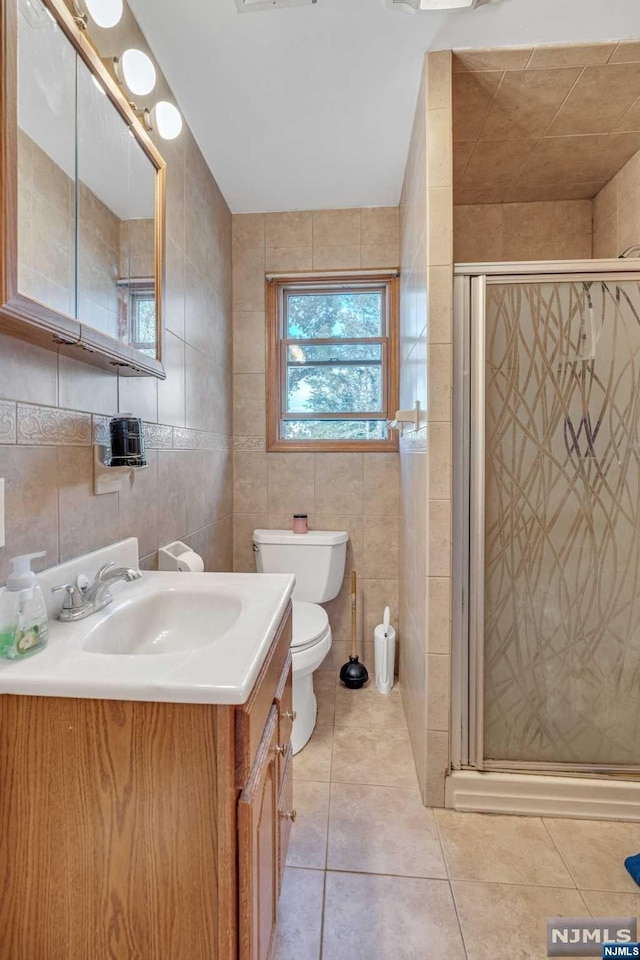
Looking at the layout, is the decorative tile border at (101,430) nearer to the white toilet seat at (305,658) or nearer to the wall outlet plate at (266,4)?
the white toilet seat at (305,658)

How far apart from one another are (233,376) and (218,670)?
1.86 meters

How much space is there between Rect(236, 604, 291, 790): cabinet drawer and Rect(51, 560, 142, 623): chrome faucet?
0.37m

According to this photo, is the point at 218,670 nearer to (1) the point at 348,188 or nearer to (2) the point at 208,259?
(2) the point at 208,259

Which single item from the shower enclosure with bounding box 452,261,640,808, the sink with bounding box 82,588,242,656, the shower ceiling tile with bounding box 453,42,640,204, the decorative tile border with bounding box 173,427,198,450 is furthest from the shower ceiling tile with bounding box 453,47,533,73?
the sink with bounding box 82,588,242,656

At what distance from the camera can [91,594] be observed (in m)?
0.92

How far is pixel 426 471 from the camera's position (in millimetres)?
1390

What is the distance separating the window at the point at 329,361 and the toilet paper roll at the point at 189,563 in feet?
3.12

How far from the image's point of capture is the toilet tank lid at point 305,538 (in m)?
2.07

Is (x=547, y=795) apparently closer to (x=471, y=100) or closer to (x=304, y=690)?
Result: (x=304, y=690)

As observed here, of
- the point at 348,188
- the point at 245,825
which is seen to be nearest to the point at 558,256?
the point at 348,188

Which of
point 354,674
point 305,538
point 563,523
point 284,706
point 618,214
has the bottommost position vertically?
point 354,674

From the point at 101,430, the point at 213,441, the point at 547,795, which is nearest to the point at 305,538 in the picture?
the point at 213,441

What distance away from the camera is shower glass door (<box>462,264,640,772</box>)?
136cm

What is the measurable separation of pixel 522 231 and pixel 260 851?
8.34ft
